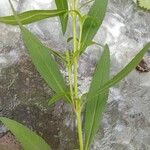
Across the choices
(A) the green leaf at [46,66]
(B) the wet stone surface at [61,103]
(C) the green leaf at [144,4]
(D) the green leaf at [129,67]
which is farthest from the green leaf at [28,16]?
(C) the green leaf at [144,4]

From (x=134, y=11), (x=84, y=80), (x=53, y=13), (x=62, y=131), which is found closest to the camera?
(x=53, y=13)

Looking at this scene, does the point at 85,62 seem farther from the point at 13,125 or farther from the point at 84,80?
the point at 13,125

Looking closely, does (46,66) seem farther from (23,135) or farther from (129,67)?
(129,67)

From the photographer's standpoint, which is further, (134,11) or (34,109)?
(134,11)

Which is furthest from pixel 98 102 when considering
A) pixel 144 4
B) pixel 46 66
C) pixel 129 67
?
pixel 144 4

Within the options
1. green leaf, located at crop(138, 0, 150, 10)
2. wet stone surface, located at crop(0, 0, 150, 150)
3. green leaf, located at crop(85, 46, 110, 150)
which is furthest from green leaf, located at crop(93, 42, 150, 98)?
green leaf, located at crop(138, 0, 150, 10)

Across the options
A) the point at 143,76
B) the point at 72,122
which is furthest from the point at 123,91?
the point at 72,122
